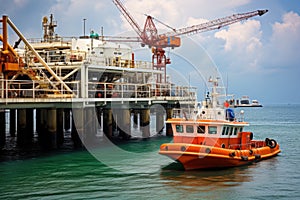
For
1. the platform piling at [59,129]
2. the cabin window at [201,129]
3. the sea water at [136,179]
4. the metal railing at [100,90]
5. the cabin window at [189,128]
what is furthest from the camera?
the platform piling at [59,129]

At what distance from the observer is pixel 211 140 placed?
105 ft

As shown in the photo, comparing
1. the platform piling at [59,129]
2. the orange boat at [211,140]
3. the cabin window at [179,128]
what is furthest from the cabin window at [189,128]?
the platform piling at [59,129]

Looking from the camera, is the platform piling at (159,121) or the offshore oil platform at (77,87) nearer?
the offshore oil platform at (77,87)

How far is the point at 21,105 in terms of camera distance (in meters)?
34.4

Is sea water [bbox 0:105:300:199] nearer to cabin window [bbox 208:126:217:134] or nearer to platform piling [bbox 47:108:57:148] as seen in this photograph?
platform piling [bbox 47:108:57:148]

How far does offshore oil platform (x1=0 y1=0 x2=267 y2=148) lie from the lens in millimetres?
39250

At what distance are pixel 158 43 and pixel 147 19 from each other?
6857mm

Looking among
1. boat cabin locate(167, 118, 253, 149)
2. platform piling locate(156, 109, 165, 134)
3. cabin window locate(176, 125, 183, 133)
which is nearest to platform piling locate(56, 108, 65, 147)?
cabin window locate(176, 125, 183, 133)

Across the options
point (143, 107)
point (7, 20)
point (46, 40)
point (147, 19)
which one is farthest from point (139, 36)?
point (7, 20)

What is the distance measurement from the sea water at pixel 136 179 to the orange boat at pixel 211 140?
0.77 meters

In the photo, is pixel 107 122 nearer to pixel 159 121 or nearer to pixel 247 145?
pixel 159 121

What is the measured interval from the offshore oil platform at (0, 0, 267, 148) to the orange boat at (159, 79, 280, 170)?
10.5 meters

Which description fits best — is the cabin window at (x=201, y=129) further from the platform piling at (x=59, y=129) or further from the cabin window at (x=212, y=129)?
the platform piling at (x=59, y=129)

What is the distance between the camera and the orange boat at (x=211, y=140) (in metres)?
30.5
